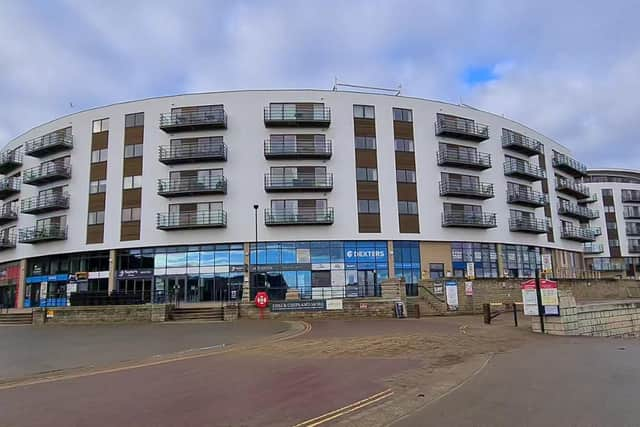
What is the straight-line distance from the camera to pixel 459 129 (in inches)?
1724

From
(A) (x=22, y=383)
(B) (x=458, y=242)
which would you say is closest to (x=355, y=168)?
(B) (x=458, y=242)

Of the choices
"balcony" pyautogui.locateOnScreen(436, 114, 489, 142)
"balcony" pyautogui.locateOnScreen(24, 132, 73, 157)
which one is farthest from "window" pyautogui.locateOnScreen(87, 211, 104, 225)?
"balcony" pyautogui.locateOnScreen(436, 114, 489, 142)

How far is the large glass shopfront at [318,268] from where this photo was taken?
3912 cm

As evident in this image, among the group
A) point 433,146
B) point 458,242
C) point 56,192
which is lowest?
point 458,242

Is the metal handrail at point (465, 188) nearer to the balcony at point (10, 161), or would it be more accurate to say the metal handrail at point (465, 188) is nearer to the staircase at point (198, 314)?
the staircase at point (198, 314)

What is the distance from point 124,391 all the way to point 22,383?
2.62m

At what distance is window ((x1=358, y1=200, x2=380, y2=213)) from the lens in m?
40.5

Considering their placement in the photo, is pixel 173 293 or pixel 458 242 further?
pixel 458 242

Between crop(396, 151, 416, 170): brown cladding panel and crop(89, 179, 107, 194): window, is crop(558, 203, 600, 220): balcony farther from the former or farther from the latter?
crop(89, 179, 107, 194): window

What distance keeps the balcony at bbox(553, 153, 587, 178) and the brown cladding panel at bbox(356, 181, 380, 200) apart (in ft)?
81.7

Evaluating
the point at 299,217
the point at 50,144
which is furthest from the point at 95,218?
the point at 299,217

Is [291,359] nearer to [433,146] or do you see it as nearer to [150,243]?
[150,243]

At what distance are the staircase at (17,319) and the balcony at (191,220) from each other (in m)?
11.1

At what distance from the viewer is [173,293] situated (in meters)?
39.6
